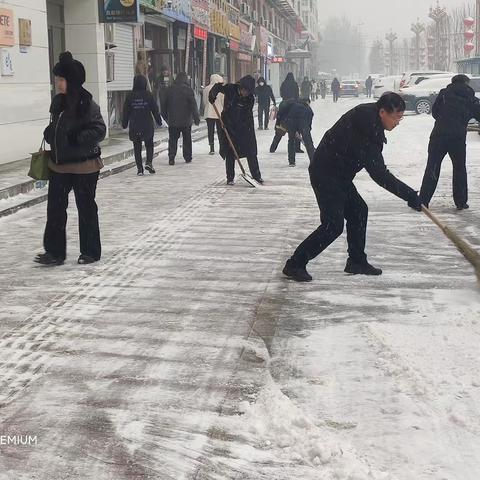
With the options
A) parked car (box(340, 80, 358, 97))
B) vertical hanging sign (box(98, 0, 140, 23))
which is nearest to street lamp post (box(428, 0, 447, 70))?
parked car (box(340, 80, 358, 97))

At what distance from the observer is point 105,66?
19.6 meters

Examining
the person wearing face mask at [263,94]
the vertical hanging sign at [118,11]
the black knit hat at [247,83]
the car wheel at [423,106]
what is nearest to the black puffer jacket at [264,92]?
the person wearing face mask at [263,94]

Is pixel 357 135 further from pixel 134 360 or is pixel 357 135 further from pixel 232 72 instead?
pixel 232 72

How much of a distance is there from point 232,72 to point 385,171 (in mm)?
38748

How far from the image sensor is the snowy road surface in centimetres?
330

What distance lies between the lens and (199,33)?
1214 inches

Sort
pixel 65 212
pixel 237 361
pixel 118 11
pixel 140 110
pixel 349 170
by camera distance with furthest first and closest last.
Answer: pixel 118 11 → pixel 140 110 → pixel 65 212 → pixel 349 170 → pixel 237 361

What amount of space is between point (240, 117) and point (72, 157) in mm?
5727

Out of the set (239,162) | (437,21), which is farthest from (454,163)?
(437,21)

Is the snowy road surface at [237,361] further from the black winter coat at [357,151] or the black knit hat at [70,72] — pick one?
the black knit hat at [70,72]

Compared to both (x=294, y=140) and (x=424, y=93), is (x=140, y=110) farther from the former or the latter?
(x=424, y=93)

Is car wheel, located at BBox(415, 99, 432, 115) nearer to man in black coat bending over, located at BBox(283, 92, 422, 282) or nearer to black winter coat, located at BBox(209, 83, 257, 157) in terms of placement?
black winter coat, located at BBox(209, 83, 257, 157)

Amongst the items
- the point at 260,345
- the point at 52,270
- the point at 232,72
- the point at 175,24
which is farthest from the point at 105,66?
the point at 232,72

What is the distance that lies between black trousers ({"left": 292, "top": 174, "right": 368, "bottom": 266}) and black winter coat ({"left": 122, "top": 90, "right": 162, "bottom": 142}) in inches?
280
